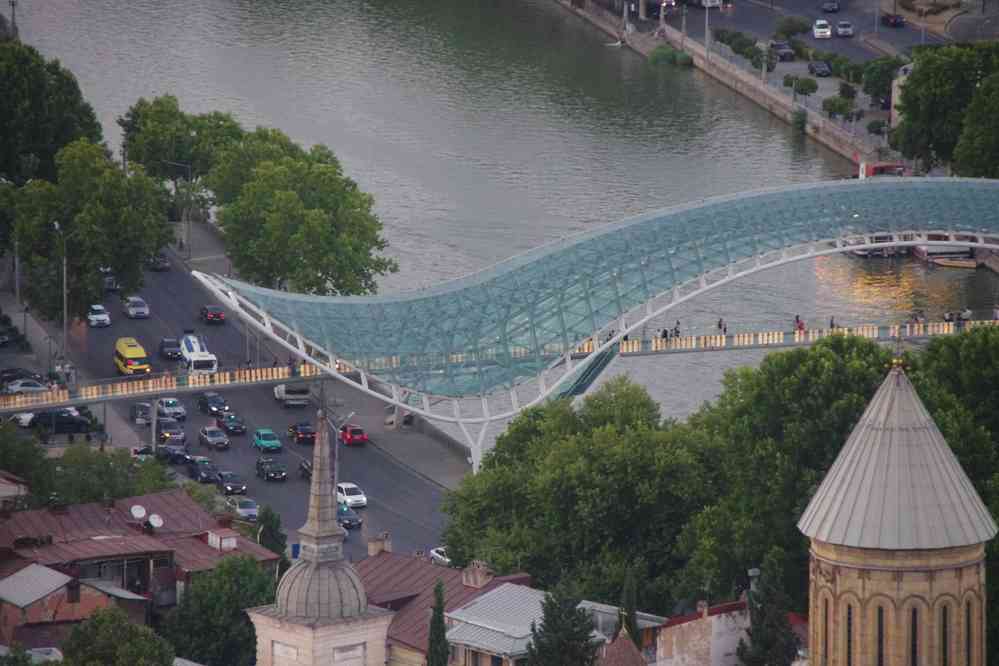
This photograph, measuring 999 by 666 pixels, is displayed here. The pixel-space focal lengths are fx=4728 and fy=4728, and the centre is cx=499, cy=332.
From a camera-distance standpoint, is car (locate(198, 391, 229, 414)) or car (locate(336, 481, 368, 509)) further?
car (locate(198, 391, 229, 414))

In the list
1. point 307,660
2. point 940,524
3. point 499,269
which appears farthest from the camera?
point 499,269

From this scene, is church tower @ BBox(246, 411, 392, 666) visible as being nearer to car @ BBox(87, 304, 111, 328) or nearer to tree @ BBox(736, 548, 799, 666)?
tree @ BBox(736, 548, 799, 666)

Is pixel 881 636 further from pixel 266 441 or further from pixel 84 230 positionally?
pixel 84 230

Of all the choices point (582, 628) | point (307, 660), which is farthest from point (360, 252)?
point (307, 660)

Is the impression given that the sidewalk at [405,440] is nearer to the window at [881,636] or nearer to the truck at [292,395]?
the truck at [292,395]

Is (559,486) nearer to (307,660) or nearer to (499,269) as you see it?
(499,269)

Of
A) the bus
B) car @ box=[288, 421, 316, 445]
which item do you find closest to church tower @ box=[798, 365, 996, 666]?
car @ box=[288, 421, 316, 445]
